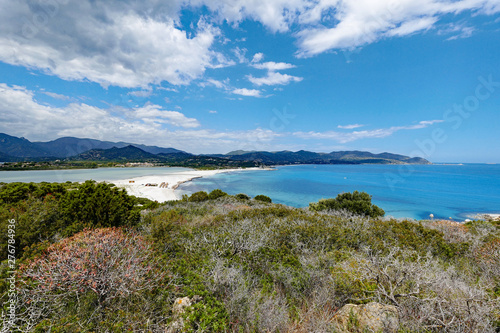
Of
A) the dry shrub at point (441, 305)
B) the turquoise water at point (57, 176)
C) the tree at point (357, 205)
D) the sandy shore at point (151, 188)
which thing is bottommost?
the sandy shore at point (151, 188)

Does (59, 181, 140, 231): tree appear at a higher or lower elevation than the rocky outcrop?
higher

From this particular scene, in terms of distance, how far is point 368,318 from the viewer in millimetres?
3375

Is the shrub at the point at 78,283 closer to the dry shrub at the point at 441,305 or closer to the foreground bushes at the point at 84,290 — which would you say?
the foreground bushes at the point at 84,290

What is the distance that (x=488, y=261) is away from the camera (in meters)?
5.56

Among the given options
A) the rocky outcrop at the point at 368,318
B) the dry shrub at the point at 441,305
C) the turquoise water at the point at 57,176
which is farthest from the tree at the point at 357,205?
the turquoise water at the point at 57,176

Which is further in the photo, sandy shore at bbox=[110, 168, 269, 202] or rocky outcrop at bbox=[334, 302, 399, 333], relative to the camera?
sandy shore at bbox=[110, 168, 269, 202]

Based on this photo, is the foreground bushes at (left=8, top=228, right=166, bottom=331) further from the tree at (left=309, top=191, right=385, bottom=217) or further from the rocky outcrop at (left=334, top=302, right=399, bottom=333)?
the tree at (left=309, top=191, right=385, bottom=217)

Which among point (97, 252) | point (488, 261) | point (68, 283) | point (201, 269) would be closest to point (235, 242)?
point (201, 269)

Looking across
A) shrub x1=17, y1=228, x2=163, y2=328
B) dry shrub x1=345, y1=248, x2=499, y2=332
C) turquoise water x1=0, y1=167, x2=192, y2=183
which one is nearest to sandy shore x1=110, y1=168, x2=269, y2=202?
turquoise water x1=0, y1=167, x2=192, y2=183

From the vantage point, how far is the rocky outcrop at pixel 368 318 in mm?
3168

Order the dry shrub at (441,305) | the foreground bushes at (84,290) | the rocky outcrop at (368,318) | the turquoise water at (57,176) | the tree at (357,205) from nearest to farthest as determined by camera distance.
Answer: the dry shrub at (441,305), the foreground bushes at (84,290), the rocky outcrop at (368,318), the tree at (357,205), the turquoise water at (57,176)

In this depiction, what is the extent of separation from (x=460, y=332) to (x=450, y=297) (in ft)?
2.22

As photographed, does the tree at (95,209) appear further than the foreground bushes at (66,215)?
Yes

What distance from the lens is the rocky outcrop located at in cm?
317
